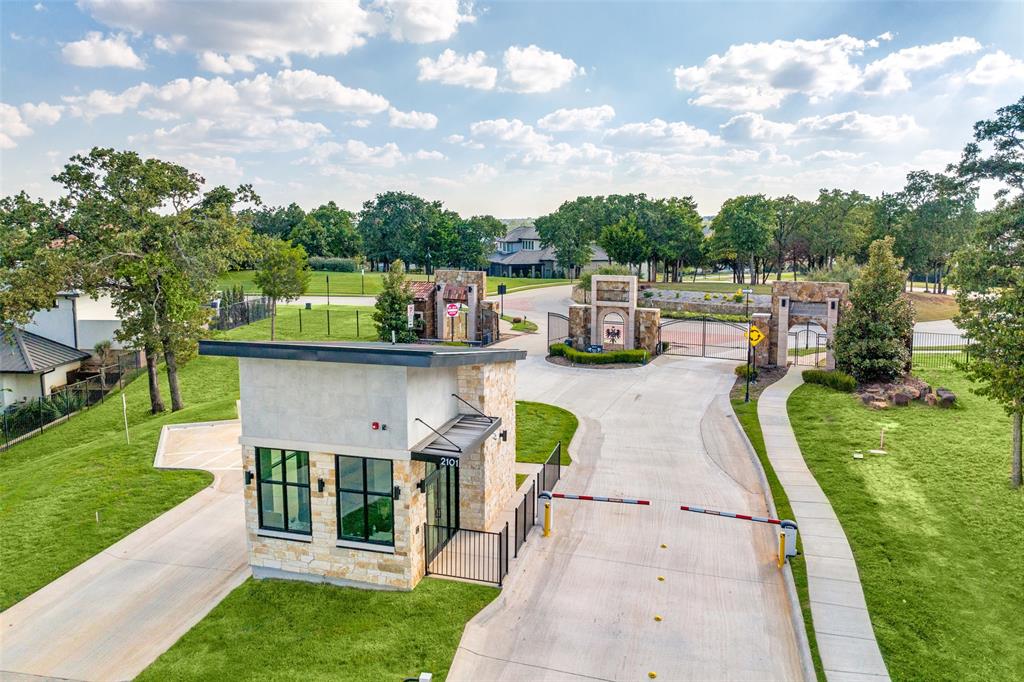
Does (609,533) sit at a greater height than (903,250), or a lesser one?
lesser

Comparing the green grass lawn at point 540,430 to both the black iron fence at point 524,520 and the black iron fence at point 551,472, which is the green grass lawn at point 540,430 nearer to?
the black iron fence at point 551,472

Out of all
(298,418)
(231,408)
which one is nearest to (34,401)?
(231,408)

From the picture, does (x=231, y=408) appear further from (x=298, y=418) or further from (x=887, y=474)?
(x=887, y=474)

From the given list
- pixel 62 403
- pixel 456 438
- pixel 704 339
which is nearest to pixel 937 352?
pixel 704 339

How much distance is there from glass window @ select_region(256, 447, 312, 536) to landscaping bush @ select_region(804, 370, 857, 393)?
21051mm

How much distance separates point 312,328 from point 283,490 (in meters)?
32.3

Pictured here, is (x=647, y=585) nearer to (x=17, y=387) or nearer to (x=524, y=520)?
(x=524, y=520)

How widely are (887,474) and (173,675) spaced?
1648 centimetres

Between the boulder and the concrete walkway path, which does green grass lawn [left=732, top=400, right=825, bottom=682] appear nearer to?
the concrete walkway path

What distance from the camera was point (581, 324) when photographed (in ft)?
117

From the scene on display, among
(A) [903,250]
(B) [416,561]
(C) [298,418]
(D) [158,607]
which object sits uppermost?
(A) [903,250]

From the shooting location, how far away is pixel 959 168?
1366 inches

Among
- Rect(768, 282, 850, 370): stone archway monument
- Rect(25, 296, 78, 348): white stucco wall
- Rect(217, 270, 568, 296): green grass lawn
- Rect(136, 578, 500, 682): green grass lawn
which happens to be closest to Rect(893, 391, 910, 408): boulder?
Rect(768, 282, 850, 370): stone archway monument

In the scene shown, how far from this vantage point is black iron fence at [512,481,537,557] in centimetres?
1339
